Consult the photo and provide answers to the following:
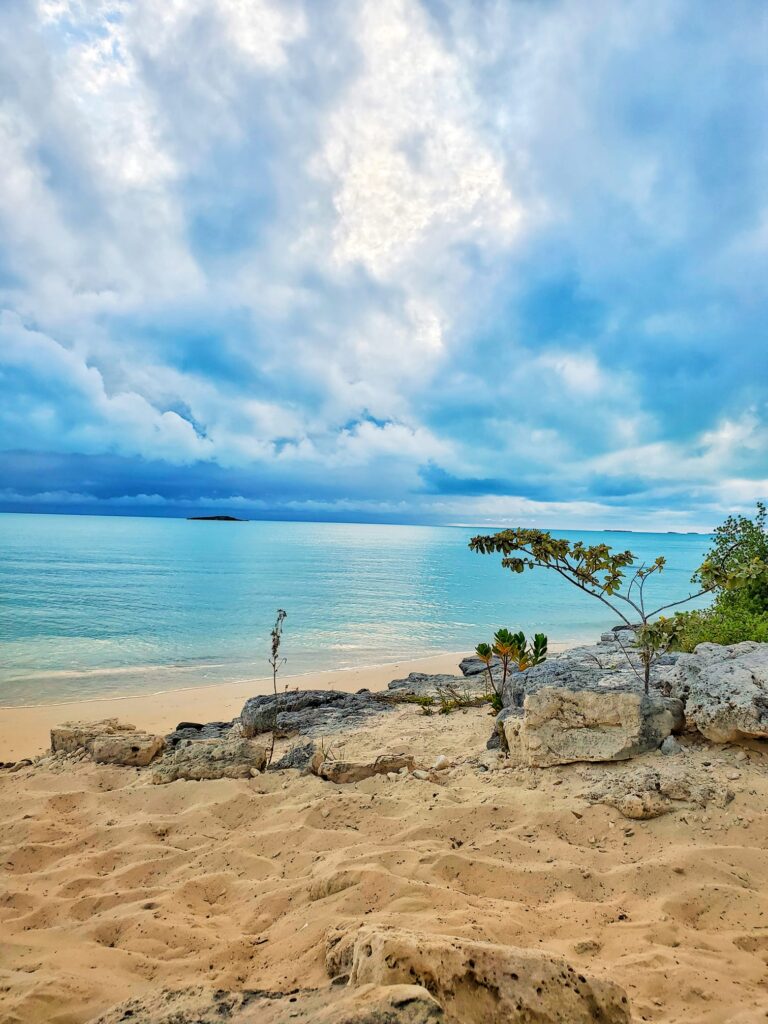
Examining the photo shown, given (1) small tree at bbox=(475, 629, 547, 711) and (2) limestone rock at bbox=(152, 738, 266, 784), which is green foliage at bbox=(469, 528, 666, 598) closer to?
(1) small tree at bbox=(475, 629, 547, 711)

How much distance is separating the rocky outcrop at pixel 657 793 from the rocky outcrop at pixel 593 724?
20.4 inches

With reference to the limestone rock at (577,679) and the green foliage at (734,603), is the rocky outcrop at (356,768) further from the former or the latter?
the green foliage at (734,603)

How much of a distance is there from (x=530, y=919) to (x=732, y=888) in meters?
1.54

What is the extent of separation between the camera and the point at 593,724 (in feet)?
19.6

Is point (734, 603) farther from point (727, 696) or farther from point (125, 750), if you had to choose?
point (125, 750)

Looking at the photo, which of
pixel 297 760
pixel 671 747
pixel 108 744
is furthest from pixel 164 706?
pixel 671 747

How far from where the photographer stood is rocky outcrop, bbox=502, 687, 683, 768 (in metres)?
5.82

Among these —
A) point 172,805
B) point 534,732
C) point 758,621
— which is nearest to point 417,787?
point 534,732

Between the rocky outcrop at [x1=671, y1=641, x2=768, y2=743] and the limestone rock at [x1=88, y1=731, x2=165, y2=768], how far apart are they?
654 centimetres

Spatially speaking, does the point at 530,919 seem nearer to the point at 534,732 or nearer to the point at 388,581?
the point at 534,732

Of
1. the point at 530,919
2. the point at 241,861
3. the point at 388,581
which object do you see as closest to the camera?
the point at 530,919

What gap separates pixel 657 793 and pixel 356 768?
3.12 meters

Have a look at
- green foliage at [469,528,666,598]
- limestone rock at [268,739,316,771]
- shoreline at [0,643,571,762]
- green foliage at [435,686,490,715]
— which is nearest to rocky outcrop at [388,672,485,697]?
green foliage at [435,686,490,715]

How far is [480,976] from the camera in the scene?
7.74 ft
